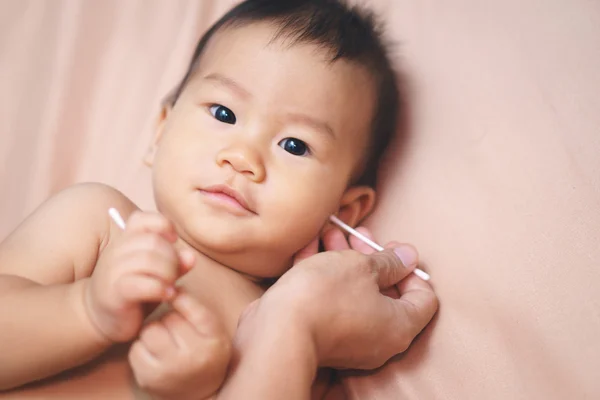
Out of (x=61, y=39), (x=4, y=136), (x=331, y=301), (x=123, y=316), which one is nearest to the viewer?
(x=123, y=316)

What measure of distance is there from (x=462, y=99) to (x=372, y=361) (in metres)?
0.49

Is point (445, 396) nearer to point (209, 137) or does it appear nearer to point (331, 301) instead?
point (331, 301)

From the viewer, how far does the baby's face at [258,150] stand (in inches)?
36.2

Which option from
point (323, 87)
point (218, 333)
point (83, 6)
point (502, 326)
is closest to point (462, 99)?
point (323, 87)

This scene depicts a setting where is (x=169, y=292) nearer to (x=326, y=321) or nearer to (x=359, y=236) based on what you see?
(x=326, y=321)

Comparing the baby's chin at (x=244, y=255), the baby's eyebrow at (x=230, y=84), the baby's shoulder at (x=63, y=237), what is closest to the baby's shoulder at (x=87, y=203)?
the baby's shoulder at (x=63, y=237)

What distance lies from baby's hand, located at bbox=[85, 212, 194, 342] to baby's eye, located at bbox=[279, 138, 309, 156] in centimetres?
35

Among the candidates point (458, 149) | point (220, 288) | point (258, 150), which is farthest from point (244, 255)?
point (458, 149)

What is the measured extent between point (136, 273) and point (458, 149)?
0.61 meters

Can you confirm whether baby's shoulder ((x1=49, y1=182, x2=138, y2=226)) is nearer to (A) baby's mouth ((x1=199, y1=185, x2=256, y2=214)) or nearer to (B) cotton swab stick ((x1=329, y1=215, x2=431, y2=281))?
(A) baby's mouth ((x1=199, y1=185, x2=256, y2=214))

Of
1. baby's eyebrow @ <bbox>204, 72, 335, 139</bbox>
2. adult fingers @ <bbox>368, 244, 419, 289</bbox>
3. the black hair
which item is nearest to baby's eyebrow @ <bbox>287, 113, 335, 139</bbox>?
baby's eyebrow @ <bbox>204, 72, 335, 139</bbox>

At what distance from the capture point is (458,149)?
1.03m

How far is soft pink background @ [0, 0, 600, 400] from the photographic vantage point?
2.74 ft

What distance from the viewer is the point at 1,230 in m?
1.14
